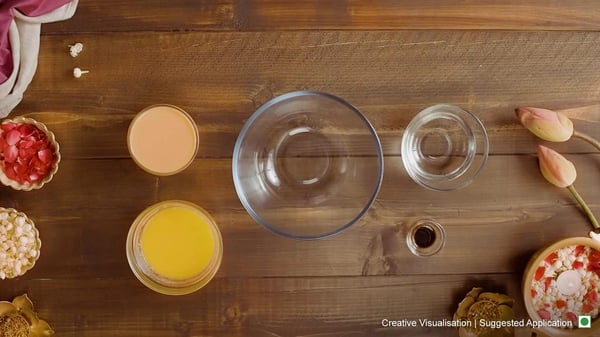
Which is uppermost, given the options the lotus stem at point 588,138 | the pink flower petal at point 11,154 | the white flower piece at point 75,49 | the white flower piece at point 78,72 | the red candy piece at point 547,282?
the white flower piece at point 75,49

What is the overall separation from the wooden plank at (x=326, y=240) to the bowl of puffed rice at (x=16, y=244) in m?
A: 0.03

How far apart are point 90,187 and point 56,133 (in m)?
0.11

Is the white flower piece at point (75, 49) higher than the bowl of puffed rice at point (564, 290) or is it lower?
higher

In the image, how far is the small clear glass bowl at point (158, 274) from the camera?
40.6 inches

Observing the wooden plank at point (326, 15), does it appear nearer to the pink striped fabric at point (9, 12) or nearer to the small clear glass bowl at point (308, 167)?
the pink striped fabric at point (9, 12)

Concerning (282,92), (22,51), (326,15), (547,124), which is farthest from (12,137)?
(547,124)

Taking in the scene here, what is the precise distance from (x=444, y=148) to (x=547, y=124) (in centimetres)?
17

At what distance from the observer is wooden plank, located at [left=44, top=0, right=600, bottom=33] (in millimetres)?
1051

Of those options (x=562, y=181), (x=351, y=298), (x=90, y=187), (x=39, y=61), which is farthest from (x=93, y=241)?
(x=562, y=181)

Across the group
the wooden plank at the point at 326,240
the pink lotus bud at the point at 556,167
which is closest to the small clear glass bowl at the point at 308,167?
the wooden plank at the point at 326,240

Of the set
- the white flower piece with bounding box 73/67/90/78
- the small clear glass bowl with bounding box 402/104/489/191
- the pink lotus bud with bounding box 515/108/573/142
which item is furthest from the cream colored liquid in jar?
the pink lotus bud with bounding box 515/108/573/142

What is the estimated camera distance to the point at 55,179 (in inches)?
41.6

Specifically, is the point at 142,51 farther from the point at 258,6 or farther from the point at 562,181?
the point at 562,181

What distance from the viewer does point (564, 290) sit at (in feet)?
3.39
